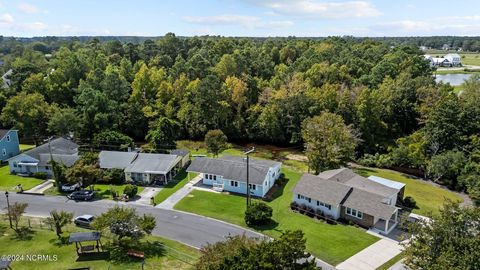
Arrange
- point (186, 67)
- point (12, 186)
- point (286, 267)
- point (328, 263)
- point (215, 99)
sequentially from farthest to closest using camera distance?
point (186, 67) < point (215, 99) < point (12, 186) < point (328, 263) < point (286, 267)

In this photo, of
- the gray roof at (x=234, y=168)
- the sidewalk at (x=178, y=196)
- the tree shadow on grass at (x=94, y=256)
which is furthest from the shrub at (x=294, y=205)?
the tree shadow on grass at (x=94, y=256)

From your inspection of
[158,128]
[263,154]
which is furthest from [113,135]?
[263,154]

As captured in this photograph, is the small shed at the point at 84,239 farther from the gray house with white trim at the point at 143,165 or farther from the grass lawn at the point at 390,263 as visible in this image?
the grass lawn at the point at 390,263

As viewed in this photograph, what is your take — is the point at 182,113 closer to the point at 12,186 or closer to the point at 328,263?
the point at 12,186

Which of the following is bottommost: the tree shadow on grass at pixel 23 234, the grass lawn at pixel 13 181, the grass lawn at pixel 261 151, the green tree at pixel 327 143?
the grass lawn at pixel 261 151

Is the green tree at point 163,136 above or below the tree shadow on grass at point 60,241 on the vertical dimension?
above

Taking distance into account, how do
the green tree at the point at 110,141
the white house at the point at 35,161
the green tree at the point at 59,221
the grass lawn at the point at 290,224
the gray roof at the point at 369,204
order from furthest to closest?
the green tree at the point at 110,141 → the white house at the point at 35,161 → the gray roof at the point at 369,204 → the green tree at the point at 59,221 → the grass lawn at the point at 290,224

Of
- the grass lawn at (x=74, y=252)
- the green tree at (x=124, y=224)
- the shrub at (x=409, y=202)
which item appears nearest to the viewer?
the grass lawn at (x=74, y=252)
